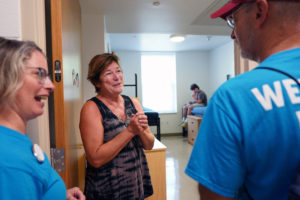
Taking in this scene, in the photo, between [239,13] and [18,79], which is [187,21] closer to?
[239,13]

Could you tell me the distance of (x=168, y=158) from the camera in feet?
13.6

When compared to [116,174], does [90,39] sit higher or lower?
higher

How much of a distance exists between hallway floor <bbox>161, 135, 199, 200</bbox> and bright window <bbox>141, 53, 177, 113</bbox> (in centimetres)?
143

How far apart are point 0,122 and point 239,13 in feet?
2.44

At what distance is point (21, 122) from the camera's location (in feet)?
1.90

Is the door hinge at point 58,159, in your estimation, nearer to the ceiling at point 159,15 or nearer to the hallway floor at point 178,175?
the ceiling at point 159,15

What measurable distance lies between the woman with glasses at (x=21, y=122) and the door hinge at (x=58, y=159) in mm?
341

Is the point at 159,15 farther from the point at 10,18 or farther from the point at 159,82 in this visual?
the point at 159,82

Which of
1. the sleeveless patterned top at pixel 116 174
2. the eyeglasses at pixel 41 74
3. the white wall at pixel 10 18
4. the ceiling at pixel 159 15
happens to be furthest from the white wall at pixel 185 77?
the eyeglasses at pixel 41 74

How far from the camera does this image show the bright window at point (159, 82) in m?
6.32

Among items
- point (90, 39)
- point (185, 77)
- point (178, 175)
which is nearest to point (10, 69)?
point (90, 39)

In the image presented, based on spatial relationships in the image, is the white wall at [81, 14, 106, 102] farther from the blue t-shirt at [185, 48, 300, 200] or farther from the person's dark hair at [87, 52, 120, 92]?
the blue t-shirt at [185, 48, 300, 200]

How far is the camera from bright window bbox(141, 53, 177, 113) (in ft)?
20.7

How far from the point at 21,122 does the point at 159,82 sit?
5.92m
